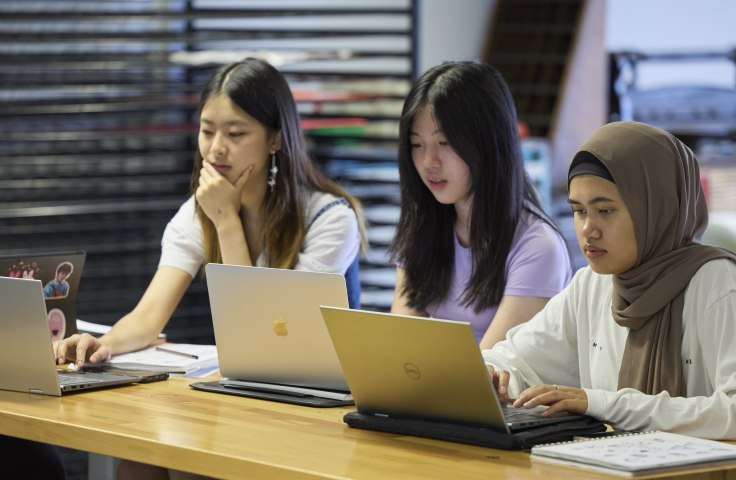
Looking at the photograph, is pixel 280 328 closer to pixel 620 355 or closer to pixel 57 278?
pixel 620 355

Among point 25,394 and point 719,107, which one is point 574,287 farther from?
point 719,107

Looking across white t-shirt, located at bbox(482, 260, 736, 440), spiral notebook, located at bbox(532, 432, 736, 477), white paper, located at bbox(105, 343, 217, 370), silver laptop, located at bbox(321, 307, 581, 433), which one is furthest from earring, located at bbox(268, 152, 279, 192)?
spiral notebook, located at bbox(532, 432, 736, 477)

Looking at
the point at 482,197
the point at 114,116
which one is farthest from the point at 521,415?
the point at 114,116

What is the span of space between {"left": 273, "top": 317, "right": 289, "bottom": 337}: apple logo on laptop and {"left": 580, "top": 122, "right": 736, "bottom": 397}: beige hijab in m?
0.66

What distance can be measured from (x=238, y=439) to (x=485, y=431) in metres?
0.41

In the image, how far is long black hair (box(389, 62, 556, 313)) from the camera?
211 cm

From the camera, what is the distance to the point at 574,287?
68.1 inches


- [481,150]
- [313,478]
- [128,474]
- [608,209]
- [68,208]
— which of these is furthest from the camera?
[68,208]

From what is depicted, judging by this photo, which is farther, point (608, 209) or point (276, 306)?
point (276, 306)

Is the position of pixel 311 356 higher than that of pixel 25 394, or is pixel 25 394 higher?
pixel 311 356

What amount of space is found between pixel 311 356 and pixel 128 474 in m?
0.54

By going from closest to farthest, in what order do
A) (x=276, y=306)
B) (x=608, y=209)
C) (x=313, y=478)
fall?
(x=313, y=478), (x=608, y=209), (x=276, y=306)

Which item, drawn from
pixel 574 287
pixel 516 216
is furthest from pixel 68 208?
pixel 574 287

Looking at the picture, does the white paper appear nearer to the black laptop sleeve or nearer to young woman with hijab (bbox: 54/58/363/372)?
young woman with hijab (bbox: 54/58/363/372)
